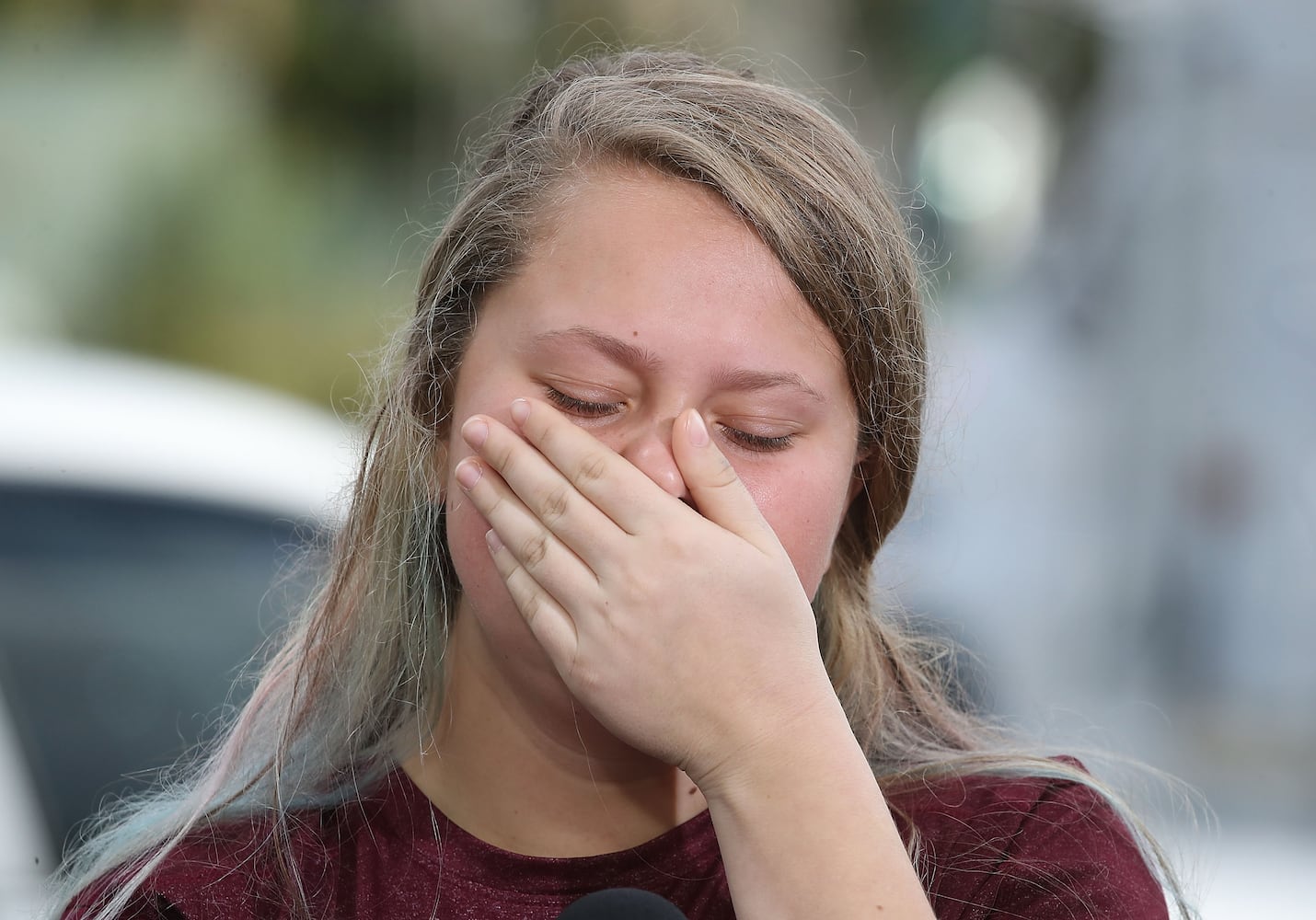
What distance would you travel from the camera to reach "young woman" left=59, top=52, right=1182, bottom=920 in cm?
152

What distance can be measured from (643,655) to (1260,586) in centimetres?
636

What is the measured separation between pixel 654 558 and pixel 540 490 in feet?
0.54

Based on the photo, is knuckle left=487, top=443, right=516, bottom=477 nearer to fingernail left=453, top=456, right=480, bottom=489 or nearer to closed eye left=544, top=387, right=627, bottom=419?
fingernail left=453, top=456, right=480, bottom=489

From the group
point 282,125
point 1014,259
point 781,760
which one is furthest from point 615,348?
point 1014,259

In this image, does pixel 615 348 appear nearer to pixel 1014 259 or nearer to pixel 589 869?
pixel 589 869

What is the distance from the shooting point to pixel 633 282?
5.62 feet

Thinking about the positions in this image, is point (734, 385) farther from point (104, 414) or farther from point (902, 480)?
point (104, 414)

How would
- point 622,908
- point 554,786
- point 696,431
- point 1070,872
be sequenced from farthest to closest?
point 554,786, point 1070,872, point 696,431, point 622,908

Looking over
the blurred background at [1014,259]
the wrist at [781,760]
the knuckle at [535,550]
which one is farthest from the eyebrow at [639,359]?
the blurred background at [1014,259]

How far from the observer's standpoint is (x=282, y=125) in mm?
9086

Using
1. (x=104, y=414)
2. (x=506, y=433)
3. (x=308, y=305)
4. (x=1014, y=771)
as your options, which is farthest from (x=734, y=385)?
(x=308, y=305)

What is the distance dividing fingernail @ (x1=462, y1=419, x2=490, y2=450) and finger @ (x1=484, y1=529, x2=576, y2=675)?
0.12 metres

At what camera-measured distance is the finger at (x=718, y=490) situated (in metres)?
1.58

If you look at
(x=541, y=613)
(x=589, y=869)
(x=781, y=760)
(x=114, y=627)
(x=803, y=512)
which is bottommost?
(x=114, y=627)
